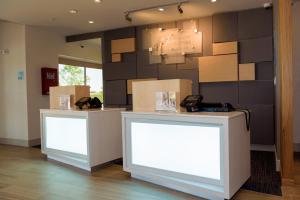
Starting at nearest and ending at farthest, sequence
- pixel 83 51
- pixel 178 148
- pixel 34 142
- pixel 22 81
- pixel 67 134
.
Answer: pixel 178 148 < pixel 67 134 < pixel 22 81 < pixel 34 142 < pixel 83 51

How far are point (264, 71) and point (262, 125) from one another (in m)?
1.00

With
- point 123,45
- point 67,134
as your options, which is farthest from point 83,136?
point 123,45

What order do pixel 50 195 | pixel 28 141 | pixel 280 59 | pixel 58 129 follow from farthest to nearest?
pixel 28 141, pixel 58 129, pixel 280 59, pixel 50 195

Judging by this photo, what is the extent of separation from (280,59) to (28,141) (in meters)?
5.16

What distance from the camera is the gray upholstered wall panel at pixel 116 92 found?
639cm

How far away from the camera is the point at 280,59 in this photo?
327 centimetres

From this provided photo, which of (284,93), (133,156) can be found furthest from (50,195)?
(284,93)

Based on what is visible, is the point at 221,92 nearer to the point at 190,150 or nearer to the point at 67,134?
the point at 190,150

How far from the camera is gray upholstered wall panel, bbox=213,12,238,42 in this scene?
17.2ft

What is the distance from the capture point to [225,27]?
209 inches

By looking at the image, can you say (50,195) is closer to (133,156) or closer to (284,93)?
(133,156)

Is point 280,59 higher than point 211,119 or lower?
higher

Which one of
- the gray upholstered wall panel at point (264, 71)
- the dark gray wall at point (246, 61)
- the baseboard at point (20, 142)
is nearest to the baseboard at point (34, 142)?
the baseboard at point (20, 142)

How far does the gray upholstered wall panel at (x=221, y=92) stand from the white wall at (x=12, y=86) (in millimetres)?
3864
